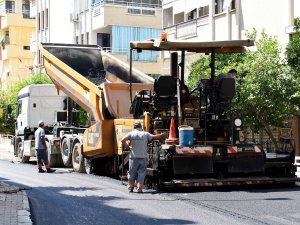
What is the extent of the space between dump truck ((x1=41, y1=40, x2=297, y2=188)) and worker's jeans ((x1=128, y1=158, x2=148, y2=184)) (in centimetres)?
30

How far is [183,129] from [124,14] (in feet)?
109

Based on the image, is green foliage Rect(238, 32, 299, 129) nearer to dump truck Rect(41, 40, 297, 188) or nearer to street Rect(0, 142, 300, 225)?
dump truck Rect(41, 40, 297, 188)

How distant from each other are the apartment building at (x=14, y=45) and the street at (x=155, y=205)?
54291mm

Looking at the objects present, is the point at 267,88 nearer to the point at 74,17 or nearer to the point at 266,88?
the point at 266,88

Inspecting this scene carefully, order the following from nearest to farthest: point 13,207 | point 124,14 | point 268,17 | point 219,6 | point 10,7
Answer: point 13,207 < point 268,17 < point 219,6 < point 124,14 < point 10,7

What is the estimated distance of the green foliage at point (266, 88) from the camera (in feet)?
79.3

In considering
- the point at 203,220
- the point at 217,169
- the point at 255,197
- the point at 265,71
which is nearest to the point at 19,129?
the point at 265,71

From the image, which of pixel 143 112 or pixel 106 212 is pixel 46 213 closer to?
pixel 106 212

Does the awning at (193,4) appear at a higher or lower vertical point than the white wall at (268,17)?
higher

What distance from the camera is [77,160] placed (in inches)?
866

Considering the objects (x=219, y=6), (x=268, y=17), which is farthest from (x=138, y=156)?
(x=219, y=6)

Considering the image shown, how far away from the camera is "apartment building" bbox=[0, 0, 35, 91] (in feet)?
234

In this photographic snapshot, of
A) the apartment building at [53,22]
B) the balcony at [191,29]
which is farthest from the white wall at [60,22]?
the balcony at [191,29]

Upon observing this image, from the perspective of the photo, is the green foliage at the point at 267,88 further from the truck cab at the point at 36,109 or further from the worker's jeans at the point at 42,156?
the truck cab at the point at 36,109
